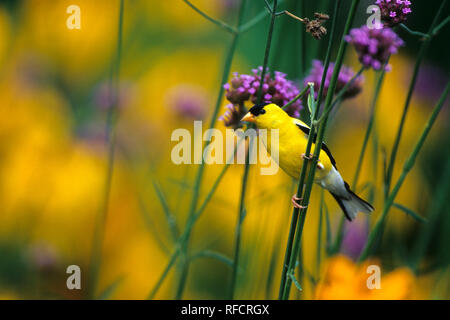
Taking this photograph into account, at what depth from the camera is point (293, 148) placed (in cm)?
42

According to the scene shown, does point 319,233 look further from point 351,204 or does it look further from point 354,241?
point 354,241

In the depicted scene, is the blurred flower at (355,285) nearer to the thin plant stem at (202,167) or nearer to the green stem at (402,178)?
the green stem at (402,178)

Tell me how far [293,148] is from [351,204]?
8 centimetres

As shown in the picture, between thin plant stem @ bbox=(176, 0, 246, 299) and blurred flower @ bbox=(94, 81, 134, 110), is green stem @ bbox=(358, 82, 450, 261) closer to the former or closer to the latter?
thin plant stem @ bbox=(176, 0, 246, 299)

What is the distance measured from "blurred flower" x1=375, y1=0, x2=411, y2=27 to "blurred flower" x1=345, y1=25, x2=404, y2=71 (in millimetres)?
19

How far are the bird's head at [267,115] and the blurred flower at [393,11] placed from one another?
108mm

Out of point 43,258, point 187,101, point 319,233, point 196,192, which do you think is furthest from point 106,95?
point 319,233

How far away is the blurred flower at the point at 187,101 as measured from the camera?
2.87ft

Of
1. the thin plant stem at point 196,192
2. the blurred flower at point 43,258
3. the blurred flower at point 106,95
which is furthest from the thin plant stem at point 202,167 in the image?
the blurred flower at point 106,95

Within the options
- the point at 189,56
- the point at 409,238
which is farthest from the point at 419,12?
the point at 189,56

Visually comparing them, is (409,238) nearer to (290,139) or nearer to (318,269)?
(318,269)

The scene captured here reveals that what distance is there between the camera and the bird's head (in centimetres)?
42

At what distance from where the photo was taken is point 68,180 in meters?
0.80
